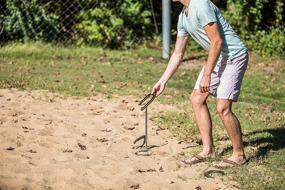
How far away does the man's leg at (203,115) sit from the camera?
6016mm

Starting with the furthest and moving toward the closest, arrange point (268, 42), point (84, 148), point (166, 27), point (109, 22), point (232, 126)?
point (268, 42), point (109, 22), point (166, 27), point (84, 148), point (232, 126)

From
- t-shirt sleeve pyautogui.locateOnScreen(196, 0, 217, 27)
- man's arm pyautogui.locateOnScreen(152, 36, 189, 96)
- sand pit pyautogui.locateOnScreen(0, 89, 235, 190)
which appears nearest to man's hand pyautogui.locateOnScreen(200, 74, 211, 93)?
t-shirt sleeve pyautogui.locateOnScreen(196, 0, 217, 27)

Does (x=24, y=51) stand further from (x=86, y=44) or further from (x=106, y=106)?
(x=106, y=106)

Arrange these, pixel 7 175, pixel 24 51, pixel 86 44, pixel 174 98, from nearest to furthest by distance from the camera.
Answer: pixel 7 175, pixel 174 98, pixel 24 51, pixel 86 44

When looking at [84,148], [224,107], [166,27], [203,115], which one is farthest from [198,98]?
[166,27]

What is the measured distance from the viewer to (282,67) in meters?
11.7

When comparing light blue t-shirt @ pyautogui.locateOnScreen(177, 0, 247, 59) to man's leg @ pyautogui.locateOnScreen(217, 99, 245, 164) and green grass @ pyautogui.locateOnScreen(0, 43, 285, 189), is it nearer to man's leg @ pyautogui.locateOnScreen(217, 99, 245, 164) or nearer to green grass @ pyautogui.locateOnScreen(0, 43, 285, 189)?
man's leg @ pyautogui.locateOnScreen(217, 99, 245, 164)

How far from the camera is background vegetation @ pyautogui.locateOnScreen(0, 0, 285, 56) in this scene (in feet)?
39.3

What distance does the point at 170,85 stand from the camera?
9.70 meters

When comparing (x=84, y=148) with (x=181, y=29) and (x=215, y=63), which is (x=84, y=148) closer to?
(x=181, y=29)

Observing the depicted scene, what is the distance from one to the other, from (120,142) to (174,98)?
2.15 metres

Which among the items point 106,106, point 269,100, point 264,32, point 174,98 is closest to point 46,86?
point 106,106

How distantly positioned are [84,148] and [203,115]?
128cm

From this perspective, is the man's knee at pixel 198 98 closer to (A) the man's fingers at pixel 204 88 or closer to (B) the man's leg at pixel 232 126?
(B) the man's leg at pixel 232 126
